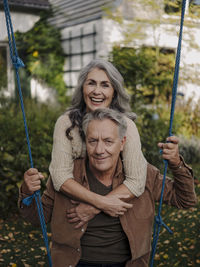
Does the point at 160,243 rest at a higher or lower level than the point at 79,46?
lower

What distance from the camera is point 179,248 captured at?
4.10 metres

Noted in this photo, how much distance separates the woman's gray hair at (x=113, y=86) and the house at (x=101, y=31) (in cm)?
507

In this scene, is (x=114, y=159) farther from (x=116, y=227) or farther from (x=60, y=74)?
(x=60, y=74)

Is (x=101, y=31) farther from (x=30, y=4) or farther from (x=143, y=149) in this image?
(x=143, y=149)

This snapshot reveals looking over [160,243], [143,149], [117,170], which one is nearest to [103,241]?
[117,170]

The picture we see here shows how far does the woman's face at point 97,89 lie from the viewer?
2.06 m

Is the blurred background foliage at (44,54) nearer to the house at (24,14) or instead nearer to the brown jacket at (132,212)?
the house at (24,14)

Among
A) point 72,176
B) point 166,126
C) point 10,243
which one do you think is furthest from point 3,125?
point 72,176

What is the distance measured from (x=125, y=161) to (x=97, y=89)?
1.41 ft

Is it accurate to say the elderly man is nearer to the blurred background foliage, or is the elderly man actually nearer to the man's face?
the man's face

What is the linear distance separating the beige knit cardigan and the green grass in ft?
7.20

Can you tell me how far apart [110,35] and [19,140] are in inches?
209

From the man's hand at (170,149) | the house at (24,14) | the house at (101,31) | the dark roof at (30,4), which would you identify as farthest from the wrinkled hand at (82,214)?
the dark roof at (30,4)

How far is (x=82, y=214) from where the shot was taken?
1.90 meters
